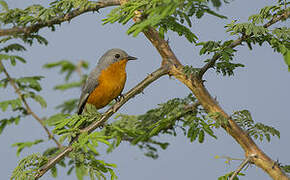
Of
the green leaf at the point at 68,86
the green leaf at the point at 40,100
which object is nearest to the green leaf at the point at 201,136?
the green leaf at the point at 40,100

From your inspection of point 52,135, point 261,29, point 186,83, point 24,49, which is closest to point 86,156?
point 52,135

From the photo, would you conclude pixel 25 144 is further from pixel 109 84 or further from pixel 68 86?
pixel 68 86

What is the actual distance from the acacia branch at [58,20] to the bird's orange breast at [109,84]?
2.98ft

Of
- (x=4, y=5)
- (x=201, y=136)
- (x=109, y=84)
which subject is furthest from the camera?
(x=109, y=84)

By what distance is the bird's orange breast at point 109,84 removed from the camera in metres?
4.18

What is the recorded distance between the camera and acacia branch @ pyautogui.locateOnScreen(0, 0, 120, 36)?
11.5ft

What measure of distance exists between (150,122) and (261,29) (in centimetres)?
164

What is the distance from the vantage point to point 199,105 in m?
3.64

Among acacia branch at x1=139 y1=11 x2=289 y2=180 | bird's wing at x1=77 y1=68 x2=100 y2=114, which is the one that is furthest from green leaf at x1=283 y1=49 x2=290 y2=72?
bird's wing at x1=77 y1=68 x2=100 y2=114

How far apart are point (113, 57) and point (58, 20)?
0.98 meters

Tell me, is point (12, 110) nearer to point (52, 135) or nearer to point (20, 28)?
point (52, 135)

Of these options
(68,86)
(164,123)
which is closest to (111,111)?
(164,123)

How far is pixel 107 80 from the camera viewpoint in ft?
13.9

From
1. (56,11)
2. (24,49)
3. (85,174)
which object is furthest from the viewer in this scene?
(24,49)
